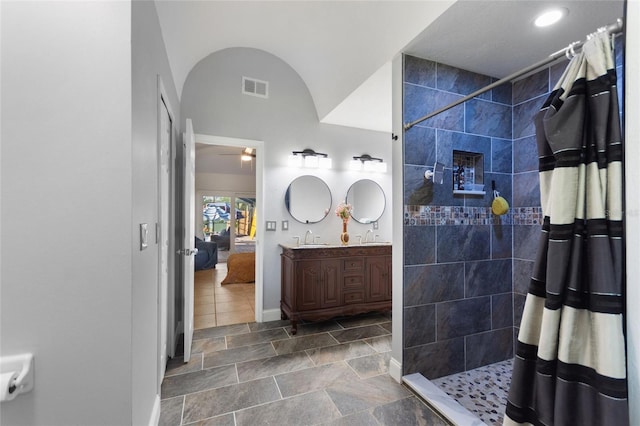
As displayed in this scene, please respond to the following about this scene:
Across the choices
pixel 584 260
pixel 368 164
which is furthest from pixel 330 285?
pixel 584 260

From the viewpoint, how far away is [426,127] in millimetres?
2057

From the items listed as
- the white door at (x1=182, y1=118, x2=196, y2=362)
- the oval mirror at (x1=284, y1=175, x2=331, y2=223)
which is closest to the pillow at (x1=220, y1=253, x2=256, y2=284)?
the oval mirror at (x1=284, y1=175, x2=331, y2=223)

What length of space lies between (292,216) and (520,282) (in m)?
2.29

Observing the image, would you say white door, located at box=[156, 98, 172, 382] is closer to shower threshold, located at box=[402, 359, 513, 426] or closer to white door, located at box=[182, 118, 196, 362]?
white door, located at box=[182, 118, 196, 362]

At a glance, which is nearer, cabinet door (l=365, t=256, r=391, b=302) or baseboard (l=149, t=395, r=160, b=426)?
baseboard (l=149, t=395, r=160, b=426)

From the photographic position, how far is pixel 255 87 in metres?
3.02

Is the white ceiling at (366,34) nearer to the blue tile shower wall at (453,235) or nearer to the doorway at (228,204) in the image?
the blue tile shower wall at (453,235)

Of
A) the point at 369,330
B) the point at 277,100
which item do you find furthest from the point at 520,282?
the point at 277,100

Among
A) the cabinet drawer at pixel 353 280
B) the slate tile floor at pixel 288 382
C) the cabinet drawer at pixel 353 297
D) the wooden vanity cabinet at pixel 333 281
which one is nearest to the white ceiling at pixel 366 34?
the wooden vanity cabinet at pixel 333 281

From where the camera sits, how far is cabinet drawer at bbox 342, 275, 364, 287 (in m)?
2.98

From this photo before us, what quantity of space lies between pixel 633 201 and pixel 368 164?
9.48ft

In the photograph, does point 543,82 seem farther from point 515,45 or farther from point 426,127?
point 426,127

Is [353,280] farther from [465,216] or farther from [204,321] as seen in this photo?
[204,321]

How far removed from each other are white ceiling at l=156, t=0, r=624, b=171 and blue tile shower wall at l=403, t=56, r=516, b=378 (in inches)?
8.9
